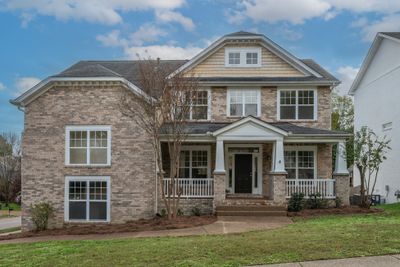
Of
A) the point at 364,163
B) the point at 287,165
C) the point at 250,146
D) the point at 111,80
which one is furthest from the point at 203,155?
the point at 364,163

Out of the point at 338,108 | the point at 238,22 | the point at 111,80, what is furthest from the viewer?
the point at 338,108

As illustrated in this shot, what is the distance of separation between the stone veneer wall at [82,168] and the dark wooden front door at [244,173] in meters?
4.91

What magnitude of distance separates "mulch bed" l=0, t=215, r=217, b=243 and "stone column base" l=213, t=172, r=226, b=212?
31.0 inches

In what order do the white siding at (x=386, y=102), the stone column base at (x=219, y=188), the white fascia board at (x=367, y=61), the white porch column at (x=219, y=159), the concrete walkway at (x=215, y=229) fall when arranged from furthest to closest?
the white fascia board at (x=367, y=61) < the white siding at (x=386, y=102) < the white porch column at (x=219, y=159) < the stone column base at (x=219, y=188) < the concrete walkway at (x=215, y=229)

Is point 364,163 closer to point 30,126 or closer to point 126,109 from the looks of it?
point 126,109

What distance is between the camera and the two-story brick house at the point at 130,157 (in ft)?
54.7

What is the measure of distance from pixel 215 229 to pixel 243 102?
27.9ft

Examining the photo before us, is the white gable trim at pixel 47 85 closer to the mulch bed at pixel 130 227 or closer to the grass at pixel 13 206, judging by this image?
the mulch bed at pixel 130 227

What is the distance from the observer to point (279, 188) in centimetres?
1722

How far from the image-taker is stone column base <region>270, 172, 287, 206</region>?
1714 centimetres

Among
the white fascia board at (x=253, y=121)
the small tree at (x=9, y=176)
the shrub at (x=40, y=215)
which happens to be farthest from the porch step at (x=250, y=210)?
the small tree at (x=9, y=176)

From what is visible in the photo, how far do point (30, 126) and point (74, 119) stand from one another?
185 centimetres

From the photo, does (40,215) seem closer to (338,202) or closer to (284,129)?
(284,129)

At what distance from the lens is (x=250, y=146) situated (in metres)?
19.8
